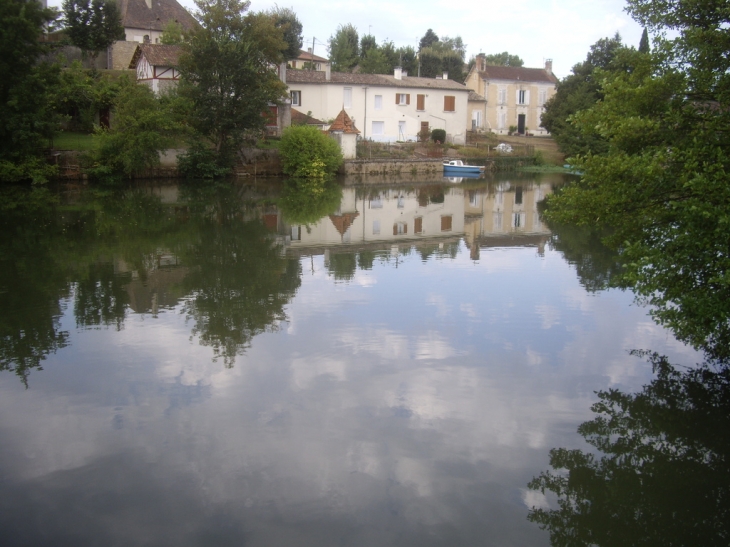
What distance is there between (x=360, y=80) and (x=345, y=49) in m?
23.8

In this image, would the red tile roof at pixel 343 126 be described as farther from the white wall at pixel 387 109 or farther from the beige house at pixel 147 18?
the beige house at pixel 147 18

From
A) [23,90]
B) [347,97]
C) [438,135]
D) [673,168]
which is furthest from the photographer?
[438,135]

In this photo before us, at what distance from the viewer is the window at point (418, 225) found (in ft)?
74.7

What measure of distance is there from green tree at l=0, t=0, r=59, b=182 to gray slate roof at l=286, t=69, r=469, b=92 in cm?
2086

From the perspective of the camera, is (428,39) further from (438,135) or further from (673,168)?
(673,168)

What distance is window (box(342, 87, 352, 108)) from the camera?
2003 inches

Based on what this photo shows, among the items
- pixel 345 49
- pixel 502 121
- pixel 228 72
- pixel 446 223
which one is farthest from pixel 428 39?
pixel 446 223

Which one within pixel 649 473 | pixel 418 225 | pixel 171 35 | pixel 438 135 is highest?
pixel 171 35

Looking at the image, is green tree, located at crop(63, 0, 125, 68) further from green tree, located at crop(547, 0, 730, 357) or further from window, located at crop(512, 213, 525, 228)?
green tree, located at crop(547, 0, 730, 357)

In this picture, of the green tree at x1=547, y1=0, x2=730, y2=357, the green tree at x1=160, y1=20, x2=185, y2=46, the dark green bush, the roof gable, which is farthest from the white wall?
the green tree at x1=547, y1=0, x2=730, y2=357

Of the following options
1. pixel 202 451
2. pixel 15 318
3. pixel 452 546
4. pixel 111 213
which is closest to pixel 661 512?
pixel 452 546

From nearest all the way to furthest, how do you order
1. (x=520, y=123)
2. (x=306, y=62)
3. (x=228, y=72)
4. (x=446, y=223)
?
(x=446, y=223)
(x=228, y=72)
(x=520, y=123)
(x=306, y=62)

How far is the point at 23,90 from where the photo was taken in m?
30.2

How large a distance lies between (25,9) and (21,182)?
26.0 feet
